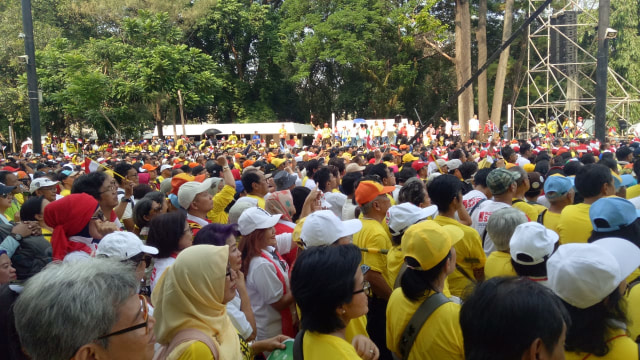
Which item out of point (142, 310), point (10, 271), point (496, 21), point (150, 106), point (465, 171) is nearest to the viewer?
point (142, 310)

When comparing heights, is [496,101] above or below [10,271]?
above

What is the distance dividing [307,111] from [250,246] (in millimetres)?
37333

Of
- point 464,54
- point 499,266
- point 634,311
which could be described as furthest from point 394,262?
point 464,54

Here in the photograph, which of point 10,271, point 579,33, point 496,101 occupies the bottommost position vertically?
point 10,271

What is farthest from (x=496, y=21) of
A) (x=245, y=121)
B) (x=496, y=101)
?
(x=245, y=121)

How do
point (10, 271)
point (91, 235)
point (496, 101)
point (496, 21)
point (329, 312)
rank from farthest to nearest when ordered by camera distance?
point (496, 21) → point (496, 101) → point (91, 235) → point (10, 271) → point (329, 312)

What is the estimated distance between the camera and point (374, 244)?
145 inches

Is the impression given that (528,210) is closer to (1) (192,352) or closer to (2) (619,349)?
(2) (619,349)

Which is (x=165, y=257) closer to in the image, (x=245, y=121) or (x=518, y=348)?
(x=518, y=348)

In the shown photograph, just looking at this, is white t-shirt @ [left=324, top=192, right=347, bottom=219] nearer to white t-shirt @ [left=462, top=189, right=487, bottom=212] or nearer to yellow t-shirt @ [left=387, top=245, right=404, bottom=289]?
white t-shirt @ [left=462, top=189, right=487, bottom=212]

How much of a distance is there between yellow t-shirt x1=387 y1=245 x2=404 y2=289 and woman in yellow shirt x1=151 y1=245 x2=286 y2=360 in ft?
4.52

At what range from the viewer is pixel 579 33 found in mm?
31641

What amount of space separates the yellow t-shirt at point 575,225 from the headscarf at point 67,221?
384 cm

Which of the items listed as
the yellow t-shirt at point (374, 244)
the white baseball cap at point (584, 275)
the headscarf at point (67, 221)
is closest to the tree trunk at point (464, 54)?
the yellow t-shirt at point (374, 244)
